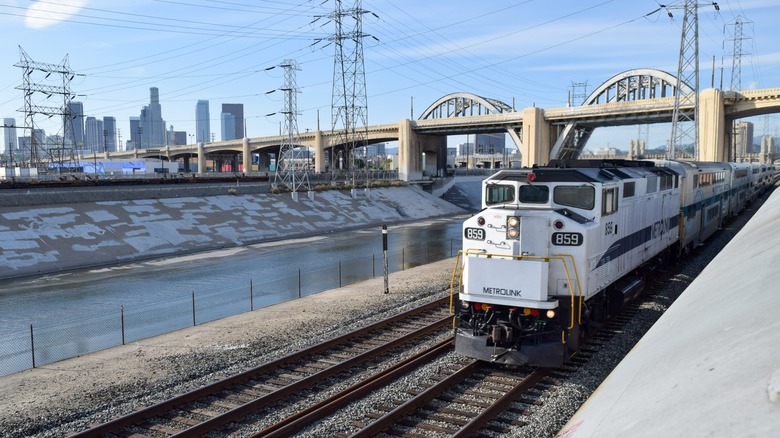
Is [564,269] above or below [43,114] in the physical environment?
below

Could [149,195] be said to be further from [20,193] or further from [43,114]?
[43,114]

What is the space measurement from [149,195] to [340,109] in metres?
Result: 25.6

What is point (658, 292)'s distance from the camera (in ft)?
66.2

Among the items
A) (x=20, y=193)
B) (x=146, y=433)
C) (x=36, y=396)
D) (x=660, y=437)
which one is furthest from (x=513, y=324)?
(x=20, y=193)

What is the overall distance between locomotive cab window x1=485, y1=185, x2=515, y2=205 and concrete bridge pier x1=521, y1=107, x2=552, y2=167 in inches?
2259

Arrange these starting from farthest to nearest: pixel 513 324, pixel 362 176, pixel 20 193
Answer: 1. pixel 362 176
2. pixel 20 193
3. pixel 513 324

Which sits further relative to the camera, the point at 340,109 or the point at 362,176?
the point at 362,176

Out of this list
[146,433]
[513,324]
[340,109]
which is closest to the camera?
[146,433]

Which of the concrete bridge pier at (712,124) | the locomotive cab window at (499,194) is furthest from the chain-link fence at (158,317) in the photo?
the concrete bridge pier at (712,124)

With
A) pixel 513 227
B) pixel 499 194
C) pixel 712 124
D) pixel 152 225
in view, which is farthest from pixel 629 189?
pixel 712 124

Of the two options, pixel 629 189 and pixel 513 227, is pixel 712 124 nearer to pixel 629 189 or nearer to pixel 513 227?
pixel 629 189

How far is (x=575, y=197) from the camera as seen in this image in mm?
12648

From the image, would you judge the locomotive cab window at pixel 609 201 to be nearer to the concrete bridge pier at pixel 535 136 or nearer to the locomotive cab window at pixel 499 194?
the locomotive cab window at pixel 499 194

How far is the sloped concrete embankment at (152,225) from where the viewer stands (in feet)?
111
